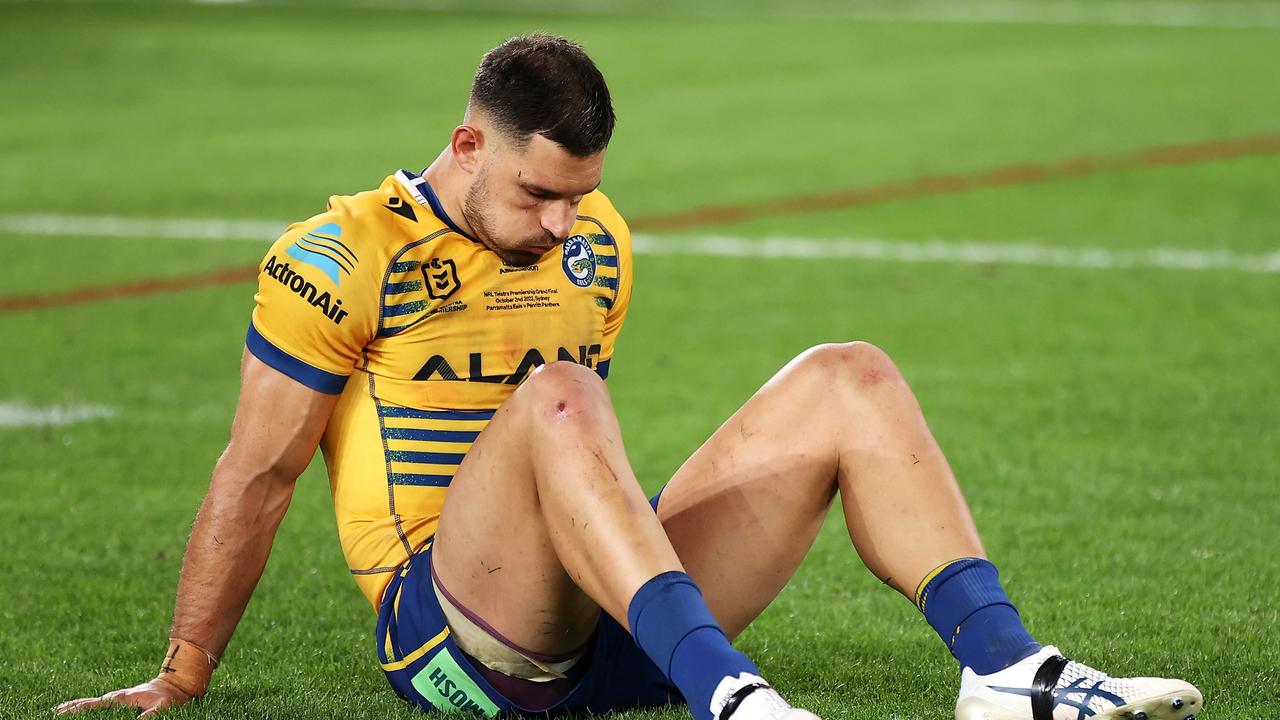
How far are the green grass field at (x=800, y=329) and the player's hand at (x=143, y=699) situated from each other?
108mm

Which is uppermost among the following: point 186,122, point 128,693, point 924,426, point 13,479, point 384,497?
Result: point 924,426

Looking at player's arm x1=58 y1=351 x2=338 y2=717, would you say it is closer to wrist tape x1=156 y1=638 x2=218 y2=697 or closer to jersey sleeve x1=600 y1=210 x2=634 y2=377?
wrist tape x1=156 y1=638 x2=218 y2=697

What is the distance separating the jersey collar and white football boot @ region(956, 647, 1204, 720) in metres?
1.41

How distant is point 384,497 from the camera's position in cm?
359

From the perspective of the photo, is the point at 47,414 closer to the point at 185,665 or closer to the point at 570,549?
the point at 185,665

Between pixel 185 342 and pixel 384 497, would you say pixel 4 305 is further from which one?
pixel 384 497

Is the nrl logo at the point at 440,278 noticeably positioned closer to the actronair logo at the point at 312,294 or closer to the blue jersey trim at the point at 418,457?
the actronair logo at the point at 312,294

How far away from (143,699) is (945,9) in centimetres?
2185

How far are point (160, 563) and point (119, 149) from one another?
9.29m

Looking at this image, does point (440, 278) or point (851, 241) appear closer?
point (440, 278)

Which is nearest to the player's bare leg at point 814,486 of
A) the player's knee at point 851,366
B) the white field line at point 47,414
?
the player's knee at point 851,366

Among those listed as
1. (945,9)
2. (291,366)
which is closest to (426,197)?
(291,366)

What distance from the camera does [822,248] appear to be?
998 cm

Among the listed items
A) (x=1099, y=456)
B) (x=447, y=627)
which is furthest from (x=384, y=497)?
(x=1099, y=456)
